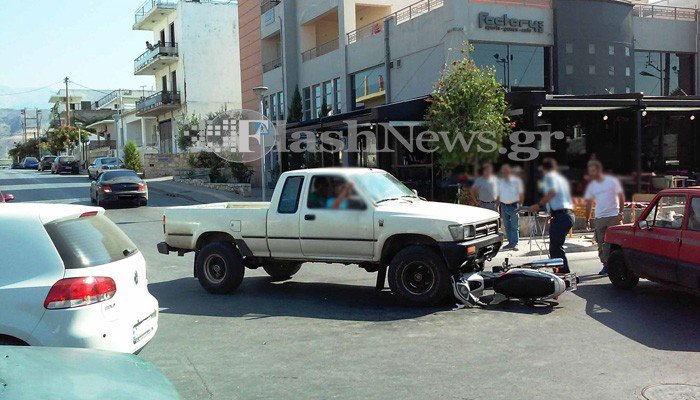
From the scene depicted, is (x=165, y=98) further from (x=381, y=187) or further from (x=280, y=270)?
(x=381, y=187)

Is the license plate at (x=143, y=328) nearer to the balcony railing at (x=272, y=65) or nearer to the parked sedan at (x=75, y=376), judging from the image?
the parked sedan at (x=75, y=376)

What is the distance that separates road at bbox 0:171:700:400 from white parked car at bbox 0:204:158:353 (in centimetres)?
96

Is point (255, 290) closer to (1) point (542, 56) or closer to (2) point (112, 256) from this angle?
(2) point (112, 256)

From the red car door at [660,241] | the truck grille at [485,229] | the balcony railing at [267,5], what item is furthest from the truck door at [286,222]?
the balcony railing at [267,5]

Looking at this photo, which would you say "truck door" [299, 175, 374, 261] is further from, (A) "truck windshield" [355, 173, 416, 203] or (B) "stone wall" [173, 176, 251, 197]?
(B) "stone wall" [173, 176, 251, 197]

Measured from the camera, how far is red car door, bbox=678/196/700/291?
7.72 m

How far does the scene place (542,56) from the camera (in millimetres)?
22859

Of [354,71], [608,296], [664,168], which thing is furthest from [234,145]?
[608,296]

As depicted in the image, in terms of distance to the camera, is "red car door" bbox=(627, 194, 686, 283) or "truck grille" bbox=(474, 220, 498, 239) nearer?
"red car door" bbox=(627, 194, 686, 283)

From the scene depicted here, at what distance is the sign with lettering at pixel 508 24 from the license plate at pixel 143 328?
18054 mm

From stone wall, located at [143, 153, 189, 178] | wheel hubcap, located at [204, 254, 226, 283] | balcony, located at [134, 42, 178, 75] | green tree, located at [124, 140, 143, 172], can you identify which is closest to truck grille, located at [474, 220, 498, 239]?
wheel hubcap, located at [204, 254, 226, 283]

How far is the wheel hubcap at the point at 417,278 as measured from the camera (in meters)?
8.76

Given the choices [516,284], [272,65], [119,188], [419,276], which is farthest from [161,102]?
[516,284]

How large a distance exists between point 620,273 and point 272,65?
29.1 metres
